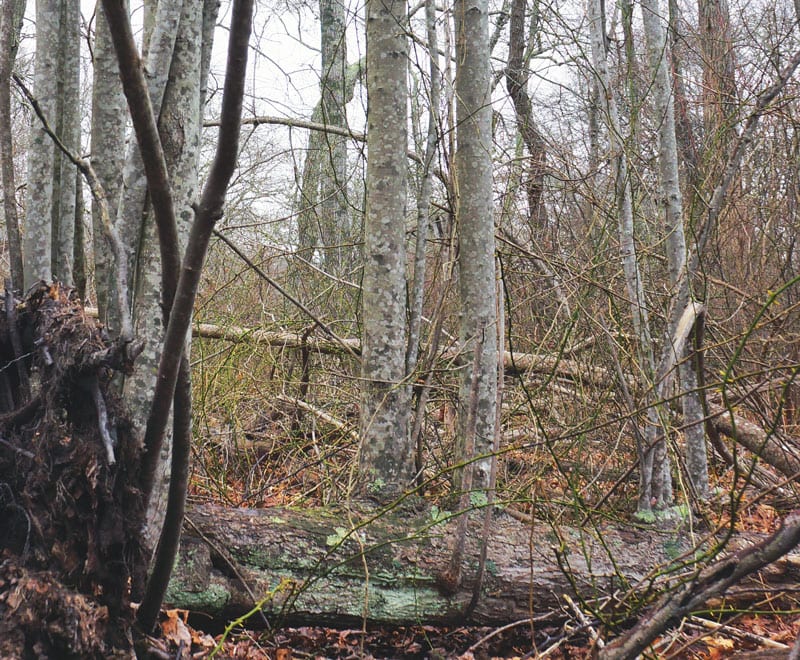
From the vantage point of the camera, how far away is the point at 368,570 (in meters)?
2.85

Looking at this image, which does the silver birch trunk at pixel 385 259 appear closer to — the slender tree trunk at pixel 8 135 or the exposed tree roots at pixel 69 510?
the slender tree trunk at pixel 8 135

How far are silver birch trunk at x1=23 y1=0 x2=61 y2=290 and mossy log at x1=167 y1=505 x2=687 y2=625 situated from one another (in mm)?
1246

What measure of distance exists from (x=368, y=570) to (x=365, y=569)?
25 cm

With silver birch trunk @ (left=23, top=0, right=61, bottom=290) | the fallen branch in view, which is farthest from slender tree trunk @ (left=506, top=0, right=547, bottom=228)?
the fallen branch

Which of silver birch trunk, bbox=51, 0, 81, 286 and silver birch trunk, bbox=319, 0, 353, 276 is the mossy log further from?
silver birch trunk, bbox=319, 0, 353, 276

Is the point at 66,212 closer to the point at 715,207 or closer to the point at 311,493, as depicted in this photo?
the point at 311,493

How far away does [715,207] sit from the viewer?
10.7ft

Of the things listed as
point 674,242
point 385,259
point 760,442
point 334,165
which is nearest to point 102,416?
point 385,259

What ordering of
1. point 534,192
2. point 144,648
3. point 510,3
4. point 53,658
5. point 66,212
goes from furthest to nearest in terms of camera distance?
1. point 510,3
2. point 534,192
3. point 66,212
4. point 144,648
5. point 53,658

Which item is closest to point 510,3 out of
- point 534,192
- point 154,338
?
point 534,192

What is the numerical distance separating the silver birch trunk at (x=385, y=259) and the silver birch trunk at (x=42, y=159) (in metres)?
1.43

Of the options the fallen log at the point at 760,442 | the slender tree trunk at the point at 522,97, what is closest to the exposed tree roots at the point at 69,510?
the fallen log at the point at 760,442

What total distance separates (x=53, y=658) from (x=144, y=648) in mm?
253

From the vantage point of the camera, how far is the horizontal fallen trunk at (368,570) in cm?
269
